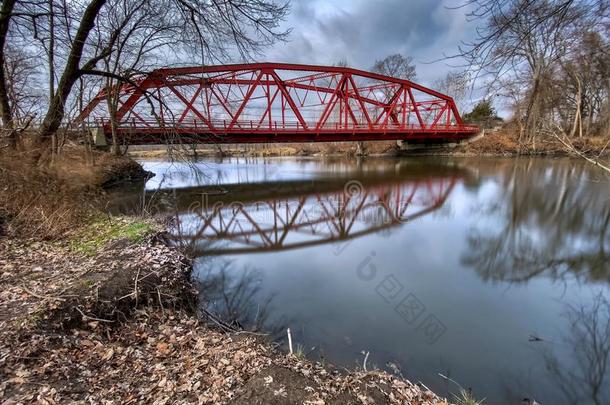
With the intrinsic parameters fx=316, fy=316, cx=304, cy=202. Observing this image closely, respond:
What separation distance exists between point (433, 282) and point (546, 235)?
4.89m

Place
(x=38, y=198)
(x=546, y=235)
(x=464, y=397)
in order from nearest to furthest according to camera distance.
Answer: (x=464, y=397)
(x=38, y=198)
(x=546, y=235)

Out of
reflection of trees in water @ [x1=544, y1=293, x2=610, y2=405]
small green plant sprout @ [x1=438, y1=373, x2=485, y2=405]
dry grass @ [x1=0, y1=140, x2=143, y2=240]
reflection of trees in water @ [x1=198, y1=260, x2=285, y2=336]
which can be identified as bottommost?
reflection of trees in water @ [x1=198, y1=260, x2=285, y2=336]

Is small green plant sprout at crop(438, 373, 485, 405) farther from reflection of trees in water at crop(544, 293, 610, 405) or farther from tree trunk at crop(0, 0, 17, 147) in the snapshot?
tree trunk at crop(0, 0, 17, 147)

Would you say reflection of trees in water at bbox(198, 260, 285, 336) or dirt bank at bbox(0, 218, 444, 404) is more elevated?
dirt bank at bbox(0, 218, 444, 404)

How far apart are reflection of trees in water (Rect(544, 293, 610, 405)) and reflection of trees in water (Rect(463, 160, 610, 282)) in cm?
135

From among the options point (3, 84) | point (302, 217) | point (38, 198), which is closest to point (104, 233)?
point (38, 198)

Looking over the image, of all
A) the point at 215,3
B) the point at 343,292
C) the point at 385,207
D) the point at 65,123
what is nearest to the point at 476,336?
the point at 343,292

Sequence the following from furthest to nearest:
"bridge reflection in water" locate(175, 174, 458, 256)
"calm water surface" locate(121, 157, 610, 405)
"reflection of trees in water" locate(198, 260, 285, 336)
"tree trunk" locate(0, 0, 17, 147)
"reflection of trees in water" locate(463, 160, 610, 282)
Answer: "bridge reflection in water" locate(175, 174, 458, 256), "reflection of trees in water" locate(463, 160, 610, 282), "tree trunk" locate(0, 0, 17, 147), "reflection of trees in water" locate(198, 260, 285, 336), "calm water surface" locate(121, 157, 610, 405)

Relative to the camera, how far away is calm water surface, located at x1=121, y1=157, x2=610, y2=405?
375cm

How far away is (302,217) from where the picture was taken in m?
11.3

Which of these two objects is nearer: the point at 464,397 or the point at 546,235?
the point at 464,397

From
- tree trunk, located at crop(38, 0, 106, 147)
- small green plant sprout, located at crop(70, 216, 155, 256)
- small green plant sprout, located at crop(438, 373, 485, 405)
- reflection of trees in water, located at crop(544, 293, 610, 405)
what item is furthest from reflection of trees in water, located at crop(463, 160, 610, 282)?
tree trunk, located at crop(38, 0, 106, 147)

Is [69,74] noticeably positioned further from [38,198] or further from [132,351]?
[132,351]

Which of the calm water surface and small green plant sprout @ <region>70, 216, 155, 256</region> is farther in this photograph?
small green plant sprout @ <region>70, 216, 155, 256</region>
